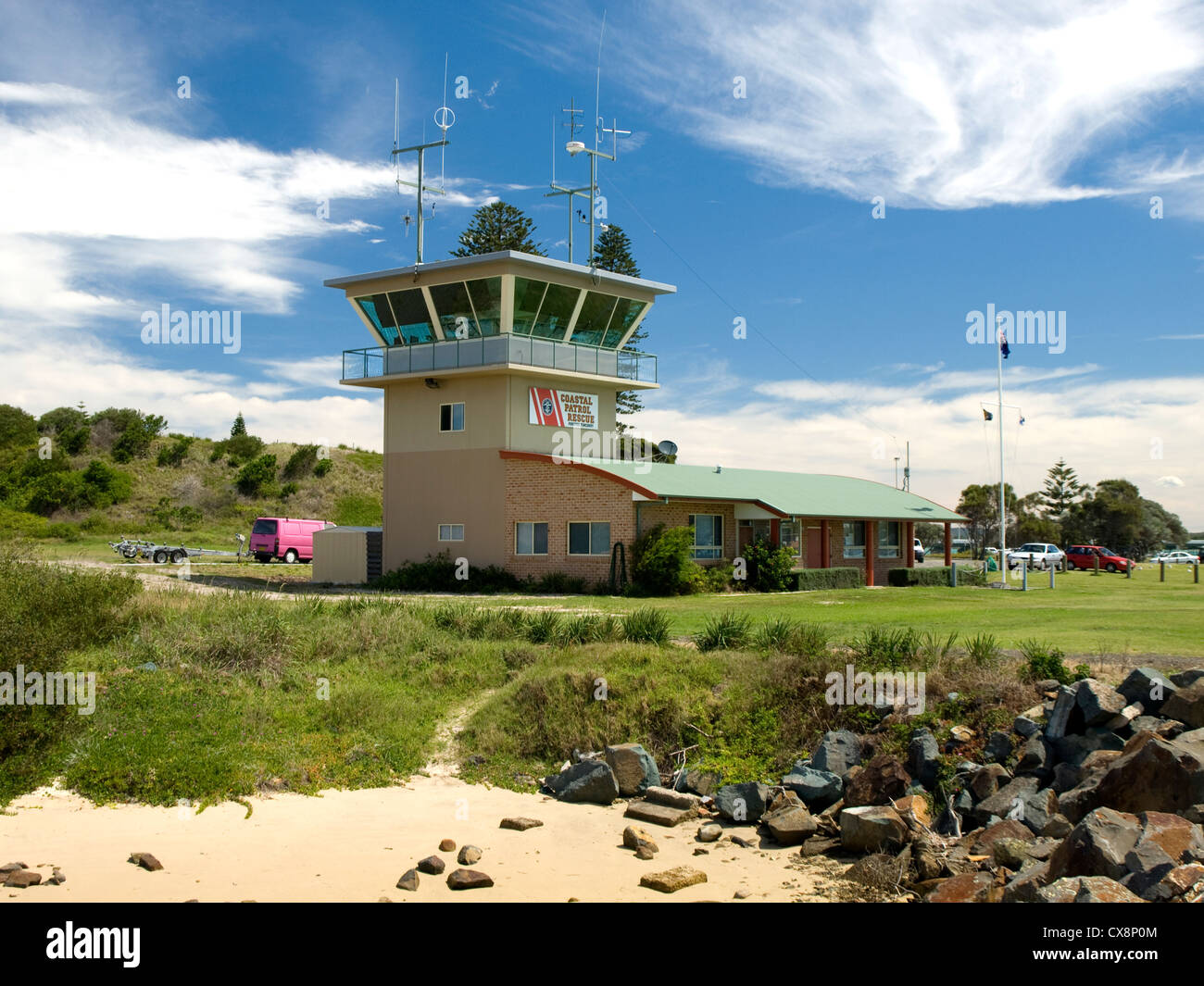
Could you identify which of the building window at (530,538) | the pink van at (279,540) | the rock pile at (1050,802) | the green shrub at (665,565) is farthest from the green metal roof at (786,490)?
the rock pile at (1050,802)

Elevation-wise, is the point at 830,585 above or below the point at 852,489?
below

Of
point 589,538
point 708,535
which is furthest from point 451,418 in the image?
point 708,535

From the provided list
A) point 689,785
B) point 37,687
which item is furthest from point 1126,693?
point 37,687

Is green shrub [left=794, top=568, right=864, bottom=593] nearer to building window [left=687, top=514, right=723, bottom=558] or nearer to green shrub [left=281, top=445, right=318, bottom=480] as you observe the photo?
building window [left=687, top=514, right=723, bottom=558]

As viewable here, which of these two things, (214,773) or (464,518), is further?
(464,518)

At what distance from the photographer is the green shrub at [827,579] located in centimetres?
3531

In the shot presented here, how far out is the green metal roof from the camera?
A: 34.9m

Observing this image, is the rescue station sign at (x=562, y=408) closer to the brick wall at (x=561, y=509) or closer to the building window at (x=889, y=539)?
the brick wall at (x=561, y=509)

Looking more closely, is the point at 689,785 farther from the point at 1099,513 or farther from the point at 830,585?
the point at 1099,513

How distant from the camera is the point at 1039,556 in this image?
57812 mm

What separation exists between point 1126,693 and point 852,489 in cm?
3571

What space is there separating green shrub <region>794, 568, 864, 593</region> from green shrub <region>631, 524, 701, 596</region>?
4.59m

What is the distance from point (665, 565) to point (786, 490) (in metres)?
11.2

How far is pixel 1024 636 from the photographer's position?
687 inches
